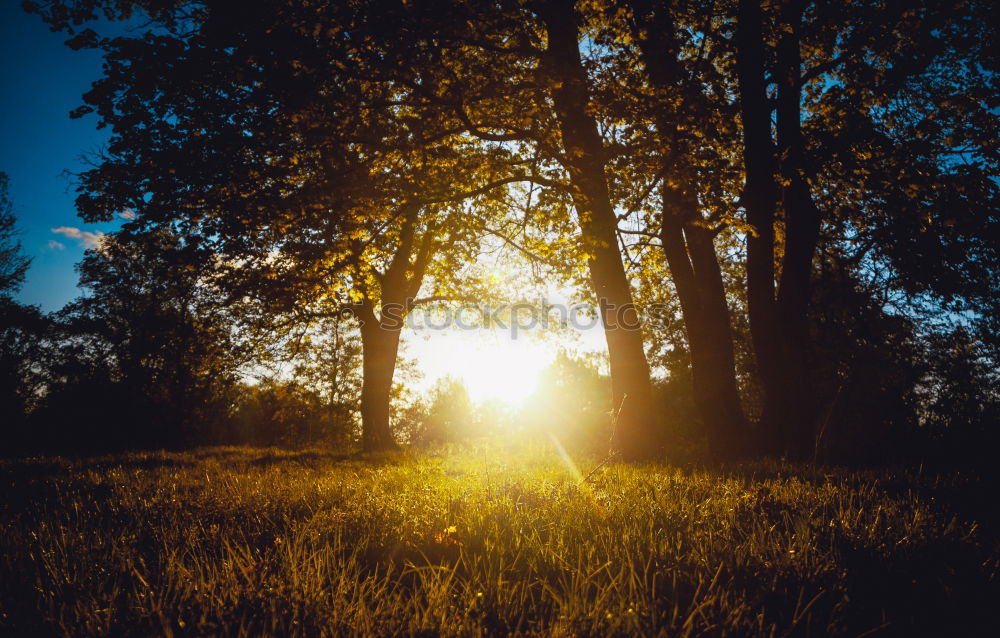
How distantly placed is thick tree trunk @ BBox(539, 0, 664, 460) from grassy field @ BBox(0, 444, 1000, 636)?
4.40 meters

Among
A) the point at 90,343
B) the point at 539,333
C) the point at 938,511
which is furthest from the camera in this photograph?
the point at 90,343

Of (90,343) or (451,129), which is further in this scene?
(90,343)

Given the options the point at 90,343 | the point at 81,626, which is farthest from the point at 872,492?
the point at 90,343

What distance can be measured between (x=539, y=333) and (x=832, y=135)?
Result: 1229 centimetres

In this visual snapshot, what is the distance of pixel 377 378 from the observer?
52.6ft

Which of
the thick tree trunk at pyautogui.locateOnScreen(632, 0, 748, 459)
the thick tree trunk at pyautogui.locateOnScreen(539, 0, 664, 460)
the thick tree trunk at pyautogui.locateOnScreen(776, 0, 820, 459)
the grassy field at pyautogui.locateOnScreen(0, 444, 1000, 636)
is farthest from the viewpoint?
the thick tree trunk at pyautogui.locateOnScreen(776, 0, 820, 459)

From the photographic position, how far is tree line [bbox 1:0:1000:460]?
265 inches

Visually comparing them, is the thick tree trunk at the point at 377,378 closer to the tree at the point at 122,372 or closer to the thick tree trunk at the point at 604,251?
the thick tree trunk at the point at 604,251

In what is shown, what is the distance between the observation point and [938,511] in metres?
2.99

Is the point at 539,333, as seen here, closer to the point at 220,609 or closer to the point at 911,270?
the point at 911,270

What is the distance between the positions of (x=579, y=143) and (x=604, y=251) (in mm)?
2431

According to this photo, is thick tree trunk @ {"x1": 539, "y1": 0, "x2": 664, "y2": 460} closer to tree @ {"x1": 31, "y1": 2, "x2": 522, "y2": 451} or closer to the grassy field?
tree @ {"x1": 31, "y1": 2, "x2": 522, "y2": 451}

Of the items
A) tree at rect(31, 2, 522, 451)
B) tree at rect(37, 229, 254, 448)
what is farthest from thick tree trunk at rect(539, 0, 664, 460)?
tree at rect(37, 229, 254, 448)

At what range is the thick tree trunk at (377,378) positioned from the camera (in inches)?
613
